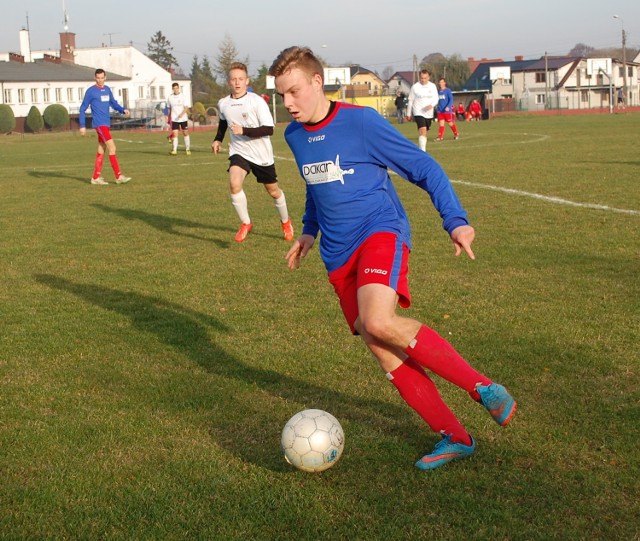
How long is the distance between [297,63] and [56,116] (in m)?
62.8

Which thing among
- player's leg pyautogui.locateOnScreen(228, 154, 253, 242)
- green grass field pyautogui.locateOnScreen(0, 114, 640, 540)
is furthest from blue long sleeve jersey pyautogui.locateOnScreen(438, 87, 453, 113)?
player's leg pyautogui.locateOnScreen(228, 154, 253, 242)

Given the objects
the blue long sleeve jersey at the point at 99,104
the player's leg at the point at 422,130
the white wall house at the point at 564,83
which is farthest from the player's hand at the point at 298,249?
the white wall house at the point at 564,83

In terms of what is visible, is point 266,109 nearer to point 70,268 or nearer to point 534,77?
point 70,268

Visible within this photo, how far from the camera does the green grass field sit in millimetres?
3537

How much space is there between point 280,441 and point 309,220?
115 centimetres

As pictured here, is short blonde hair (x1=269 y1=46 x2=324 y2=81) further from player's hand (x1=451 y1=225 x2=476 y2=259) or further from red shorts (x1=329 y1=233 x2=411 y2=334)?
player's hand (x1=451 y1=225 x2=476 y2=259)

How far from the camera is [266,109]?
33.8 ft

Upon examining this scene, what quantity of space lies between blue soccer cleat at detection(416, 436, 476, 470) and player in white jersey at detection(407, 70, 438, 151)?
1798cm

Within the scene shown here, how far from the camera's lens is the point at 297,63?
4070 mm

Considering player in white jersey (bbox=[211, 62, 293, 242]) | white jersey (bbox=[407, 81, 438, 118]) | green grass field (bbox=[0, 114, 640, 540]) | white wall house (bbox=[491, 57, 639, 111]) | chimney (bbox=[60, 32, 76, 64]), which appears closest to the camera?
green grass field (bbox=[0, 114, 640, 540])

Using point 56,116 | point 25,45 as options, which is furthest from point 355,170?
point 25,45

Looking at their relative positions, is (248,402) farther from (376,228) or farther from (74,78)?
(74,78)

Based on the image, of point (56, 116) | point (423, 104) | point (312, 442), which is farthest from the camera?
point (56, 116)

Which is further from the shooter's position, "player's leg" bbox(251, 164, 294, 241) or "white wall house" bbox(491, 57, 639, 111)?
"white wall house" bbox(491, 57, 639, 111)
